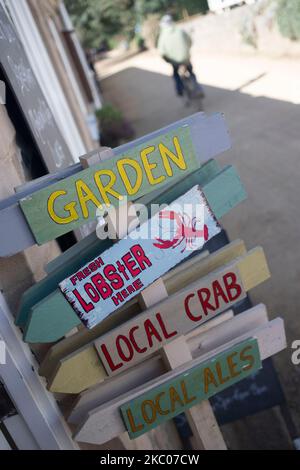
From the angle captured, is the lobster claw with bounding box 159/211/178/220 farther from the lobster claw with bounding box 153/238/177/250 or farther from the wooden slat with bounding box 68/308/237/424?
the wooden slat with bounding box 68/308/237/424

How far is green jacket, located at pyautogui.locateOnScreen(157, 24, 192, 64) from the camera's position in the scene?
973 centimetres

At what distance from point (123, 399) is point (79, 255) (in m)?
0.58

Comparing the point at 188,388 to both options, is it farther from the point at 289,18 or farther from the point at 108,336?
the point at 289,18

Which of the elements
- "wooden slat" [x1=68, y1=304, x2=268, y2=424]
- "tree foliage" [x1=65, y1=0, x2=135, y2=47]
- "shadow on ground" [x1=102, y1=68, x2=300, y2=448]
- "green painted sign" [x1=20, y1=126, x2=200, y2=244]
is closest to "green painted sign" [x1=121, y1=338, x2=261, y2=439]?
"wooden slat" [x1=68, y1=304, x2=268, y2=424]

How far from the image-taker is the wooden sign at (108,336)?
5.77 feet

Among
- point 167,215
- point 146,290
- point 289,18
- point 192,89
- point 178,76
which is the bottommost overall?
point 192,89

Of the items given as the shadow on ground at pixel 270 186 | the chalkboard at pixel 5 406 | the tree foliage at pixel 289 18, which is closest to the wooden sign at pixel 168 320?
the chalkboard at pixel 5 406

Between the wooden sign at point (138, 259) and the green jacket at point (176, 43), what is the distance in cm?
872

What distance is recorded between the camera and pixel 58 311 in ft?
5.34

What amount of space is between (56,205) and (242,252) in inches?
29.9

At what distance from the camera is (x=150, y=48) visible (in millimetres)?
24500

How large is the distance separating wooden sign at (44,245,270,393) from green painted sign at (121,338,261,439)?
0.15 m

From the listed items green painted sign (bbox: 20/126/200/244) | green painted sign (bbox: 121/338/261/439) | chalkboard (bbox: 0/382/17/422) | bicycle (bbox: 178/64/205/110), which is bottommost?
bicycle (bbox: 178/64/205/110)

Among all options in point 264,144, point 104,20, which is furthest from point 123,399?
point 104,20
